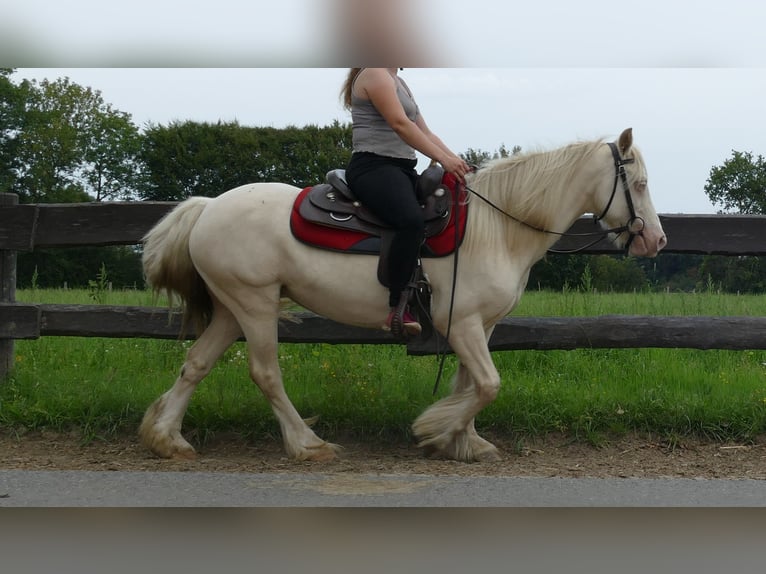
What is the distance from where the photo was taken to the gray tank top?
494 centimetres

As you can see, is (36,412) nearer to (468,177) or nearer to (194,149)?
(468,177)

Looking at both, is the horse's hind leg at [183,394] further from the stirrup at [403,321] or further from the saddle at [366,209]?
the stirrup at [403,321]

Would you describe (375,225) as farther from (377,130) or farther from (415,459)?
(415,459)

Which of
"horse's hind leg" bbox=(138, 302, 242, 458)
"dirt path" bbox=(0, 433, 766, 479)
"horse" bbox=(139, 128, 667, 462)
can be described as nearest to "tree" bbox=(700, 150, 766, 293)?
"horse" bbox=(139, 128, 667, 462)

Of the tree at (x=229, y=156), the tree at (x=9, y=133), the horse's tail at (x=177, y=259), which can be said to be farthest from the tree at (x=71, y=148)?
the horse's tail at (x=177, y=259)

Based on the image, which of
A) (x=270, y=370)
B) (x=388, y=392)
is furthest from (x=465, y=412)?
(x=270, y=370)

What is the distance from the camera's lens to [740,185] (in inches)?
256

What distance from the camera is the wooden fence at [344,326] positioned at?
600 centimetres

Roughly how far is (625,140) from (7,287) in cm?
480

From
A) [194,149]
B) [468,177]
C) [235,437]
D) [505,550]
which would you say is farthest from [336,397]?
[194,149]

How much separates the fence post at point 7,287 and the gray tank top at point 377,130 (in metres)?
3.01

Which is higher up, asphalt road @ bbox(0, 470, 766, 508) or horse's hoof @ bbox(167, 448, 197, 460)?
asphalt road @ bbox(0, 470, 766, 508)

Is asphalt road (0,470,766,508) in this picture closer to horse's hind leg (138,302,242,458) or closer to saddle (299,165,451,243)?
horse's hind leg (138,302,242,458)

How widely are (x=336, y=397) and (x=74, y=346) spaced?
3.13 metres
